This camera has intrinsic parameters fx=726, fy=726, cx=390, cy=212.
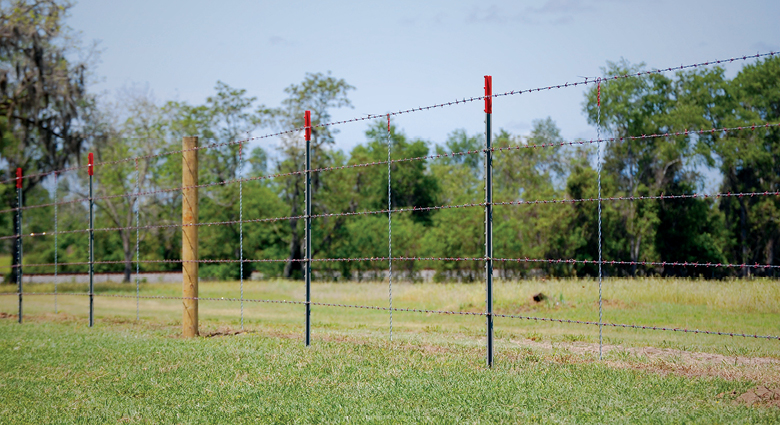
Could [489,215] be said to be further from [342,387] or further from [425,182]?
[425,182]

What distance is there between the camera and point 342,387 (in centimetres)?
651

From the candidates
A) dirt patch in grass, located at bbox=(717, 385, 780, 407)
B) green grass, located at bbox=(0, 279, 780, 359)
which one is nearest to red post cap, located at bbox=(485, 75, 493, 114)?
green grass, located at bbox=(0, 279, 780, 359)

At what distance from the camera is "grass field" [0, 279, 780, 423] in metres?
5.62

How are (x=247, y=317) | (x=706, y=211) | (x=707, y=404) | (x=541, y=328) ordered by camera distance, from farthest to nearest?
(x=706, y=211) → (x=247, y=317) → (x=541, y=328) → (x=707, y=404)

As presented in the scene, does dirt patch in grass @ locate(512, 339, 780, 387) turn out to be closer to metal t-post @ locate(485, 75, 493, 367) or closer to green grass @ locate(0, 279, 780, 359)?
green grass @ locate(0, 279, 780, 359)

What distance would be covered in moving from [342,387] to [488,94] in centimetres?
334

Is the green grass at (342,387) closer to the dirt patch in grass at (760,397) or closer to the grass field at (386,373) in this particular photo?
the grass field at (386,373)

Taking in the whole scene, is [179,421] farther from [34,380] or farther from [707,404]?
[707,404]

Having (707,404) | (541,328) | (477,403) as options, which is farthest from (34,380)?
(541,328)

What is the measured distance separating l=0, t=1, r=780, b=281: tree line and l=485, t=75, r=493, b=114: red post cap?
42.0 feet

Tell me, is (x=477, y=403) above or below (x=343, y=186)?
below

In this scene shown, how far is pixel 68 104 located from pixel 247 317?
11045 millimetres

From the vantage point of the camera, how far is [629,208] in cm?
2708

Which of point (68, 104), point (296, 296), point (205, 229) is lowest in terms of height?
point (296, 296)
